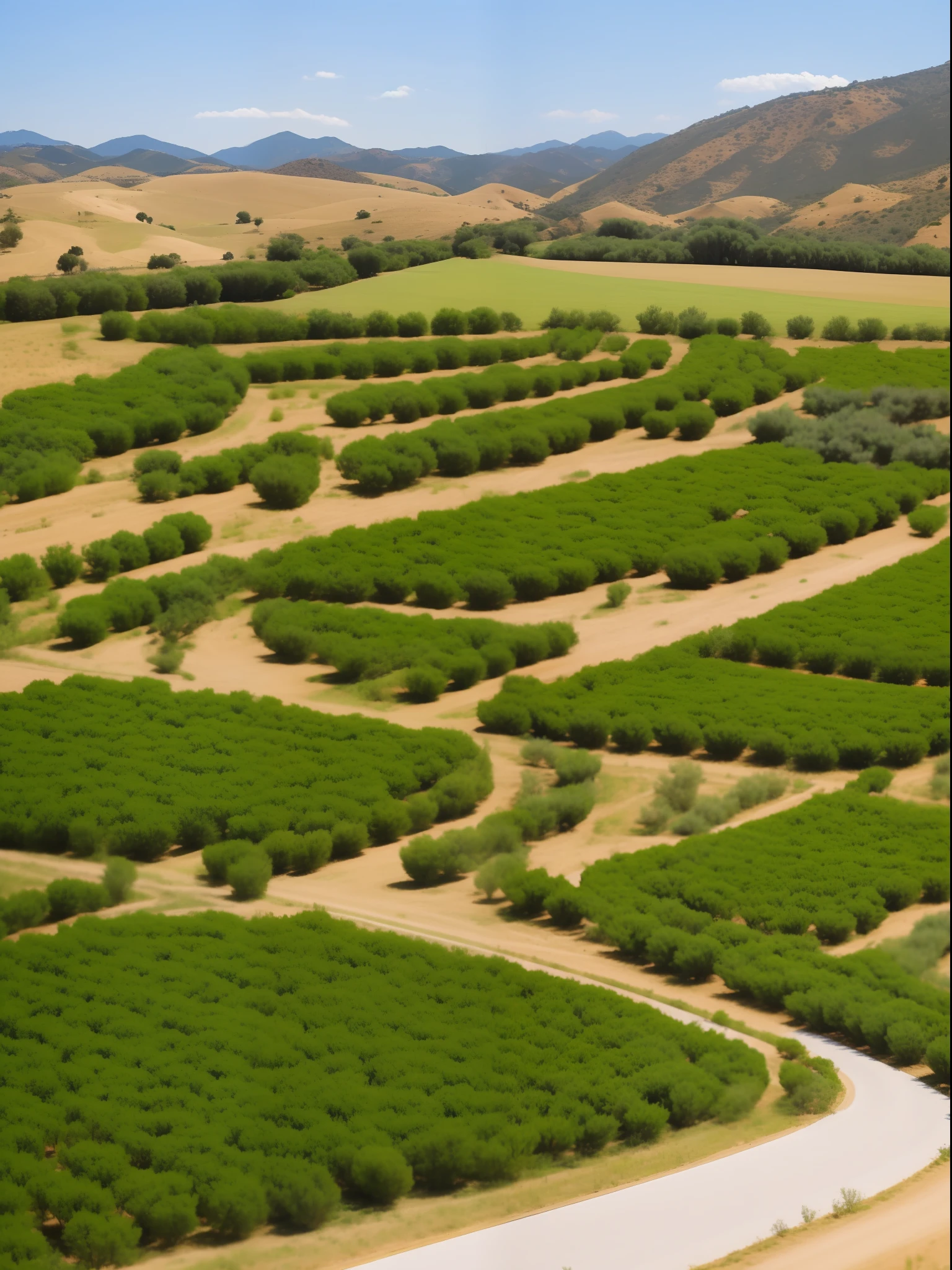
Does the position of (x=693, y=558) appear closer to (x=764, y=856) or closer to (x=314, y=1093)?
(x=764, y=856)

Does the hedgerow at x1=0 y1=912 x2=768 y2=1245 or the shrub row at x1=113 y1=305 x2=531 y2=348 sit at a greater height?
the shrub row at x1=113 y1=305 x2=531 y2=348

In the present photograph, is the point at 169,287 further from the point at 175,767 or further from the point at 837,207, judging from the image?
the point at 837,207

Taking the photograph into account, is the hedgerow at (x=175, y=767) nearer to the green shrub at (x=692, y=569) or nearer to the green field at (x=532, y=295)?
the green shrub at (x=692, y=569)

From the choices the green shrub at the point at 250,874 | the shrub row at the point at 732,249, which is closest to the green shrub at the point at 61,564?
the green shrub at the point at 250,874

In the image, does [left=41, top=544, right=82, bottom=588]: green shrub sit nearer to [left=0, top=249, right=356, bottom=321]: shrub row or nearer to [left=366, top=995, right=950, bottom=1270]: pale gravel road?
[left=0, top=249, right=356, bottom=321]: shrub row

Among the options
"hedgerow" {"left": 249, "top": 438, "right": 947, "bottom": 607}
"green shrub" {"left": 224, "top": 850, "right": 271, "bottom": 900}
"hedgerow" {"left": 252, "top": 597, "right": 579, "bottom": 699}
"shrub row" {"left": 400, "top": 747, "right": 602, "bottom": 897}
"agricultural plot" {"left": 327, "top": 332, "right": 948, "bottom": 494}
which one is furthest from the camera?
"green shrub" {"left": 224, "top": 850, "right": 271, "bottom": 900}

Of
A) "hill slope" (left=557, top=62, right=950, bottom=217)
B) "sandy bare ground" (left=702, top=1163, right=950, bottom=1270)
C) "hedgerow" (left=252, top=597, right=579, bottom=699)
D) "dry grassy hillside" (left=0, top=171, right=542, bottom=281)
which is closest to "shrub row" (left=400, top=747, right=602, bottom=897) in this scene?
"hedgerow" (left=252, top=597, right=579, bottom=699)
